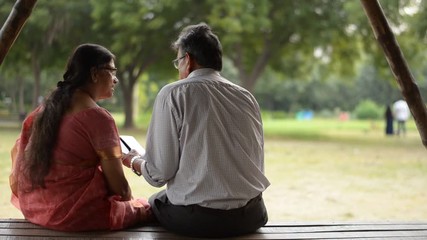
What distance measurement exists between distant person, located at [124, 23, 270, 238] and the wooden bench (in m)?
0.15

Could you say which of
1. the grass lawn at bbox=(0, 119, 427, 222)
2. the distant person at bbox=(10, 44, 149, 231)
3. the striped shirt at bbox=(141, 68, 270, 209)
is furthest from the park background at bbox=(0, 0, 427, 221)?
the striped shirt at bbox=(141, 68, 270, 209)

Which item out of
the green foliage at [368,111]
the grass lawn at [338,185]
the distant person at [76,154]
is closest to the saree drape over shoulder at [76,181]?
the distant person at [76,154]

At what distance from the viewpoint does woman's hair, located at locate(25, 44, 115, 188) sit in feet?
7.06

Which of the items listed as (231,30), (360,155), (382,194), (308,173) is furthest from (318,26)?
(382,194)

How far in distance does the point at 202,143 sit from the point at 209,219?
0.34m

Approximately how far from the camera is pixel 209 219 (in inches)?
86.0

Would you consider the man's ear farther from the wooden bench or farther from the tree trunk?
the tree trunk

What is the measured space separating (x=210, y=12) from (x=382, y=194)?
9.99m

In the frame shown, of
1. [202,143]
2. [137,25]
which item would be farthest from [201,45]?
[137,25]

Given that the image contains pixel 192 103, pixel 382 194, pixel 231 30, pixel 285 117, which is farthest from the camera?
pixel 285 117

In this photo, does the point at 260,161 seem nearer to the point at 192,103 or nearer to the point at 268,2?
the point at 192,103

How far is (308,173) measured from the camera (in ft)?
25.3

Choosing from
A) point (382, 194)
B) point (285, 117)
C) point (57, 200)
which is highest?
point (57, 200)

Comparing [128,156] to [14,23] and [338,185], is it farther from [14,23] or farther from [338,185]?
[338,185]
